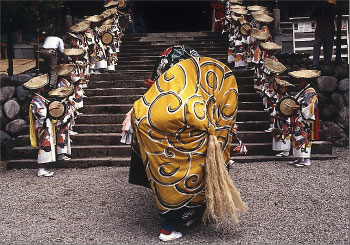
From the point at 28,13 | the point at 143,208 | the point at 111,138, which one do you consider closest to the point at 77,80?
the point at 111,138

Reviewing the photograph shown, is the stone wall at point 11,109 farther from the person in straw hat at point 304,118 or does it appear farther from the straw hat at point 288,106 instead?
the person in straw hat at point 304,118

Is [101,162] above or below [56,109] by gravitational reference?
below

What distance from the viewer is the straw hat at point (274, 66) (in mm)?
7695

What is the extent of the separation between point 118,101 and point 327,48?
200 inches

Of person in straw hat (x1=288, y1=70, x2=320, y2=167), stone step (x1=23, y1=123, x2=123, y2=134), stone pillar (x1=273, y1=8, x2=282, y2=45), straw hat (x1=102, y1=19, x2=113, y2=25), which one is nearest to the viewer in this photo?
person in straw hat (x1=288, y1=70, x2=320, y2=167)

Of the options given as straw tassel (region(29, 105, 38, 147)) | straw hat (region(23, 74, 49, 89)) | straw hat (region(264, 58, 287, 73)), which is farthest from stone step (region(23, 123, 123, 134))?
straw hat (region(264, 58, 287, 73))

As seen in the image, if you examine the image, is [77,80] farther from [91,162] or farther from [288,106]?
[288,106]

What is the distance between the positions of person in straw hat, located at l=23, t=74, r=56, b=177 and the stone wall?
183cm

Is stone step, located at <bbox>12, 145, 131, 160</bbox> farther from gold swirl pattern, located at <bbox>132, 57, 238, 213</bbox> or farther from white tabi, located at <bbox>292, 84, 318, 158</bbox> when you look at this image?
gold swirl pattern, located at <bbox>132, 57, 238, 213</bbox>

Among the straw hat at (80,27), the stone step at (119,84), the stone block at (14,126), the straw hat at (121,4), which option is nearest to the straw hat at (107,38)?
the straw hat at (80,27)

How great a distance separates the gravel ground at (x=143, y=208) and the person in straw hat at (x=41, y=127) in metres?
0.31

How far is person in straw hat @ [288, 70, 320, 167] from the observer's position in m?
6.78

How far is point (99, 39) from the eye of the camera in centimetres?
1098

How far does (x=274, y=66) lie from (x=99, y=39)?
5.15 meters
